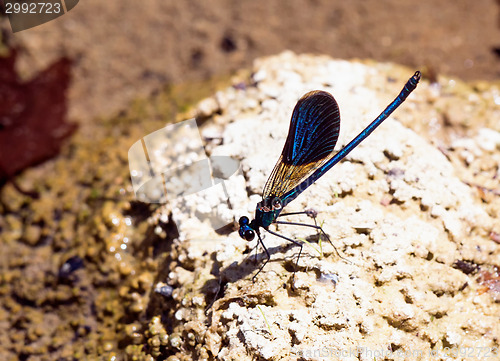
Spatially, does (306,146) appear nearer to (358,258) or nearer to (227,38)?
(358,258)

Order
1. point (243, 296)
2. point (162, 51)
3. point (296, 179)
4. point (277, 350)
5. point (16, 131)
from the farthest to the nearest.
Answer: point (162, 51) < point (16, 131) < point (296, 179) < point (243, 296) < point (277, 350)

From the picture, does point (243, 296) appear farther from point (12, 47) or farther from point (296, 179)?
point (12, 47)

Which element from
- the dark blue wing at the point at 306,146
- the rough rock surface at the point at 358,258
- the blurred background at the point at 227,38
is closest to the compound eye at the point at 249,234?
the rough rock surface at the point at 358,258

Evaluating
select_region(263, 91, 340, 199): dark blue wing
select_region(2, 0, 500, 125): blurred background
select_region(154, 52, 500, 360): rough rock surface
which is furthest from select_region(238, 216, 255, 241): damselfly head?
select_region(2, 0, 500, 125): blurred background

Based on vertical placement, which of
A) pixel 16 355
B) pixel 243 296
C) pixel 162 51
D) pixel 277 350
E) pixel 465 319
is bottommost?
pixel 16 355

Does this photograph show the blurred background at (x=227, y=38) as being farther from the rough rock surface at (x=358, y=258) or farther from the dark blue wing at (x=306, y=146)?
the dark blue wing at (x=306, y=146)

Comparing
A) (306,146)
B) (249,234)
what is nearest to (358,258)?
(249,234)

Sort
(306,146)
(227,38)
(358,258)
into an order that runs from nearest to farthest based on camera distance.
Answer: (358,258)
(306,146)
(227,38)

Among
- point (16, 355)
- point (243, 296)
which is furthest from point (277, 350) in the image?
point (16, 355)

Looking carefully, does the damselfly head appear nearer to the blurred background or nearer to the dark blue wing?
the dark blue wing
